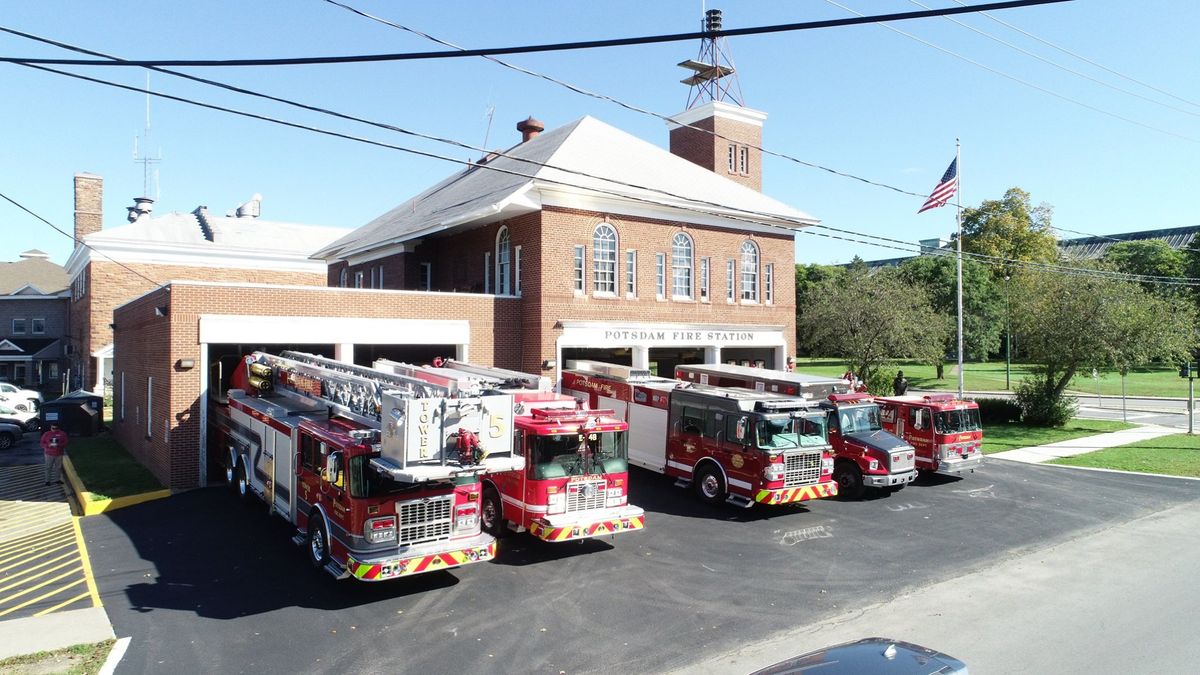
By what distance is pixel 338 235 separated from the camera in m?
55.5

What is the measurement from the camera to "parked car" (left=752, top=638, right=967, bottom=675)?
18.0 ft

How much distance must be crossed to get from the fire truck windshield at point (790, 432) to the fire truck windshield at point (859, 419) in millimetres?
2022

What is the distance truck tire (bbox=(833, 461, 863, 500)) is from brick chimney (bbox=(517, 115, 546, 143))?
2466 cm

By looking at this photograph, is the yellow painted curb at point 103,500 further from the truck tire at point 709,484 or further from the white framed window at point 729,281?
the white framed window at point 729,281

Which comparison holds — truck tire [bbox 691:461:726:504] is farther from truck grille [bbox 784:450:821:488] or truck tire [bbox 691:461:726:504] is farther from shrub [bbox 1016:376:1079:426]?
shrub [bbox 1016:376:1079:426]

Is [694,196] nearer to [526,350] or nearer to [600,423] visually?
[526,350]

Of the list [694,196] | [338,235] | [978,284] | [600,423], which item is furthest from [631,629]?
[978,284]

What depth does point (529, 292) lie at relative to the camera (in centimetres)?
2459

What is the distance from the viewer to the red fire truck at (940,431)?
20125 mm

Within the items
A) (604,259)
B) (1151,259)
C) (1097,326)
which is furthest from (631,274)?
(1151,259)

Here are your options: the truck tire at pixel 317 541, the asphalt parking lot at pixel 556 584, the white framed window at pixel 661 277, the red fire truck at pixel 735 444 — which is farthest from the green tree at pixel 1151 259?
the truck tire at pixel 317 541

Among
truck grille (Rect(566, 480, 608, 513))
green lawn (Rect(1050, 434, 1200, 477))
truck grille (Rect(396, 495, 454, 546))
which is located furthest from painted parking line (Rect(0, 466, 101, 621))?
green lawn (Rect(1050, 434, 1200, 477))

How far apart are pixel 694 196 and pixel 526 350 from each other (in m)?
8.82

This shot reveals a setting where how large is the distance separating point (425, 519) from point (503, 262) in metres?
16.3
